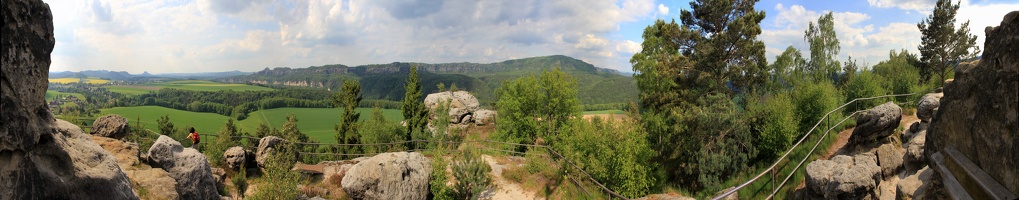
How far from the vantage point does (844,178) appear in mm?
9812

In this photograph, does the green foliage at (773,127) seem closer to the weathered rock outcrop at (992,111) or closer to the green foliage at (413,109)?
the weathered rock outcrop at (992,111)

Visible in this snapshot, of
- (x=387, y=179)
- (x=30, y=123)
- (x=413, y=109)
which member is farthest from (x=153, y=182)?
(x=413, y=109)

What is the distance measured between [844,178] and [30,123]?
543 inches

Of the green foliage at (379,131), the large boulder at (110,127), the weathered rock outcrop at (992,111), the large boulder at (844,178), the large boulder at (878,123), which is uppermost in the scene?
the weathered rock outcrop at (992,111)

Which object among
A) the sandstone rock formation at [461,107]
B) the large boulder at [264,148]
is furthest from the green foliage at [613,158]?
the sandstone rock formation at [461,107]

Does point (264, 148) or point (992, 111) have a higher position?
point (992, 111)

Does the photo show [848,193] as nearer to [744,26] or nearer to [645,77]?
[744,26]

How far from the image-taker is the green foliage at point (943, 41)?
962 inches

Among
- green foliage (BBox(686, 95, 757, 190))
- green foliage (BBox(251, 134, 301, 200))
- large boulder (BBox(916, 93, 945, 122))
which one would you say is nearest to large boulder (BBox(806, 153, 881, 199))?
large boulder (BBox(916, 93, 945, 122))

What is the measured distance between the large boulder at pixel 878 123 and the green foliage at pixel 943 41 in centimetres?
1827

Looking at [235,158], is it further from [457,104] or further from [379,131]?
[457,104]

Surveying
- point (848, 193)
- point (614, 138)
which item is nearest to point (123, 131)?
point (614, 138)

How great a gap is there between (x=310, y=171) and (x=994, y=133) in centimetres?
1851

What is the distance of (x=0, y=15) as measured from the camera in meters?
3.96
